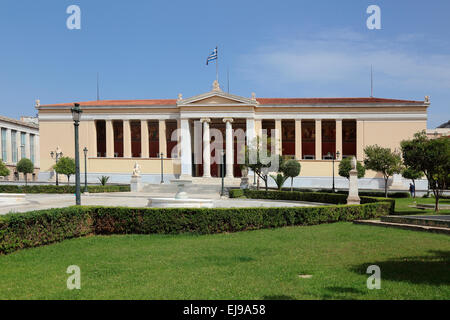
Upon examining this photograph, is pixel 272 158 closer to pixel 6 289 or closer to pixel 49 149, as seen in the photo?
pixel 6 289

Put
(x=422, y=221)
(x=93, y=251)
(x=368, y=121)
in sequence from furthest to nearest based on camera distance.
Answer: (x=368, y=121) → (x=422, y=221) → (x=93, y=251)

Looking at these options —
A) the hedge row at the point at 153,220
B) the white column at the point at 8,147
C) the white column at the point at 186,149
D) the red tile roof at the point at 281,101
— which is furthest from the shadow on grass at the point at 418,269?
the white column at the point at 8,147

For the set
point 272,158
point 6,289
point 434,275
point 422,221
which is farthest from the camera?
point 272,158

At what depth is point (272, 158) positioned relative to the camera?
34594 mm

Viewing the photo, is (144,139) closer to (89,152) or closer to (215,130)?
(89,152)

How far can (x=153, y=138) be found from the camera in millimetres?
54031

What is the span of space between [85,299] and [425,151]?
672 inches

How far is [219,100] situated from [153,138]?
458 inches

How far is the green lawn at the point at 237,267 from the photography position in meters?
5.98

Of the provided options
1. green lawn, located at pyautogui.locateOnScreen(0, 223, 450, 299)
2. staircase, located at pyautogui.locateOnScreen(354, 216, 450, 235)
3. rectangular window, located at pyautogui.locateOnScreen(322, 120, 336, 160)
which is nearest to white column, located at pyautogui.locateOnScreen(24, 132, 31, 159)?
rectangular window, located at pyautogui.locateOnScreen(322, 120, 336, 160)

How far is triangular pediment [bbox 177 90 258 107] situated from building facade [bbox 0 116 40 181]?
110 ft

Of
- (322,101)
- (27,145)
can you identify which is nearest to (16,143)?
(27,145)

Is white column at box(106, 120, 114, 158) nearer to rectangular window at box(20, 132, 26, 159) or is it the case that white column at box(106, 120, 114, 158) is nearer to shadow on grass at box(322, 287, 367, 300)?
rectangular window at box(20, 132, 26, 159)
